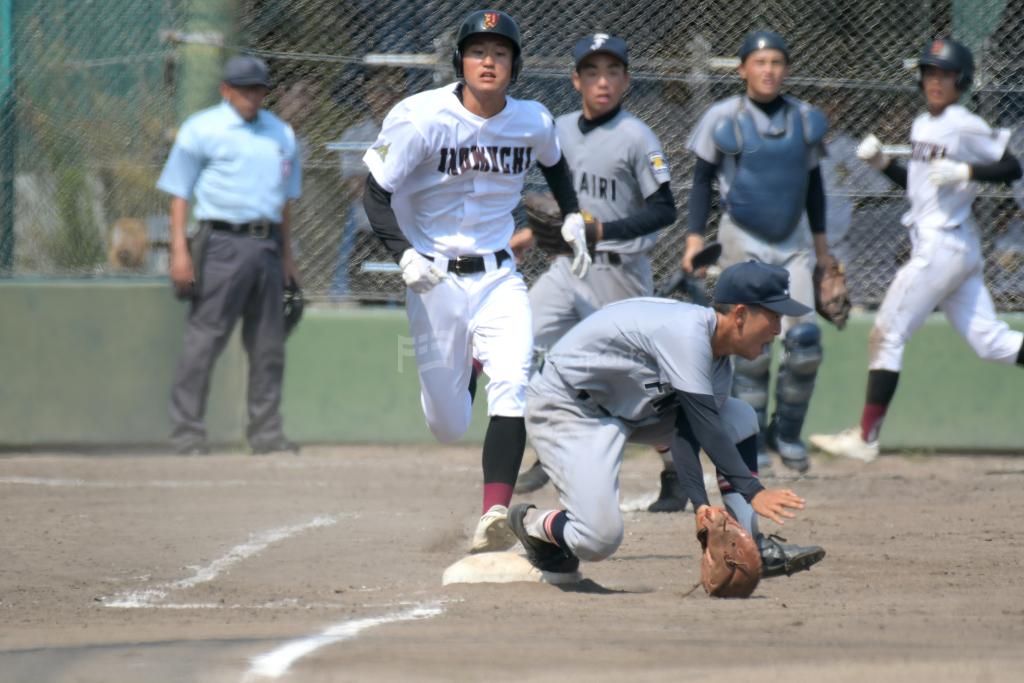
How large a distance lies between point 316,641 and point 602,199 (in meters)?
3.43

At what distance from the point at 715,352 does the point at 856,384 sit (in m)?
4.62

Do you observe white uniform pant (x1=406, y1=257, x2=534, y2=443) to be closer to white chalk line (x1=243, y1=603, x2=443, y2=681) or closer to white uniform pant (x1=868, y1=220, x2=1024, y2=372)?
white chalk line (x1=243, y1=603, x2=443, y2=681)

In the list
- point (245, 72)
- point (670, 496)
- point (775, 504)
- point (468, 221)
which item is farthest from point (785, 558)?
point (245, 72)

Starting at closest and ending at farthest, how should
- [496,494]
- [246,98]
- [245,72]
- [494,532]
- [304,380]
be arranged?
[494,532] → [496,494] → [245,72] → [246,98] → [304,380]

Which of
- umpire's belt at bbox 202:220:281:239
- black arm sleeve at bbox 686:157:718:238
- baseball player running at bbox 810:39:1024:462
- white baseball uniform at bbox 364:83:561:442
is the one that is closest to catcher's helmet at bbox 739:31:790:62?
black arm sleeve at bbox 686:157:718:238

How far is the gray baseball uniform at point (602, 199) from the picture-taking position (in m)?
6.89

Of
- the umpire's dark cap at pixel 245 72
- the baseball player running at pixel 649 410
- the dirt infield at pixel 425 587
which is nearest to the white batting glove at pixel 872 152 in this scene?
the dirt infield at pixel 425 587

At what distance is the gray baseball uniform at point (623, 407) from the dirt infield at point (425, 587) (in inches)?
13.6

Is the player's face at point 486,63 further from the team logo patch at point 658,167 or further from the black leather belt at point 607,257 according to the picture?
the black leather belt at point 607,257

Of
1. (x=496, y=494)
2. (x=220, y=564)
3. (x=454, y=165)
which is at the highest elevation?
(x=454, y=165)

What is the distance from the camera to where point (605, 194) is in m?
6.95

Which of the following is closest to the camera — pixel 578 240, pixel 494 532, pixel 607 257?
pixel 494 532

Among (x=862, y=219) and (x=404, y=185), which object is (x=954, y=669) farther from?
(x=862, y=219)

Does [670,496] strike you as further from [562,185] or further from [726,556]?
[726,556]
